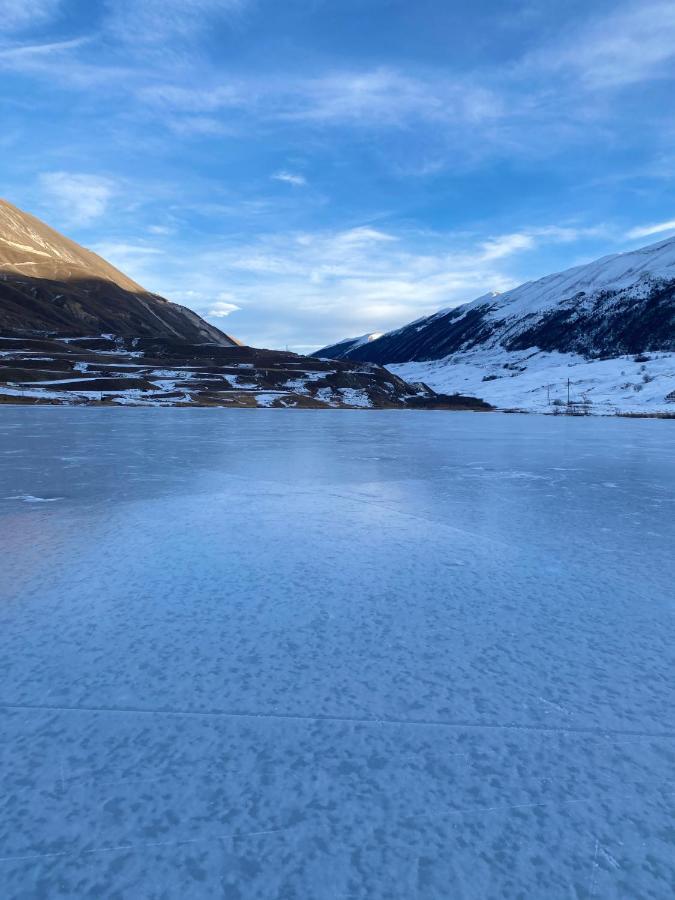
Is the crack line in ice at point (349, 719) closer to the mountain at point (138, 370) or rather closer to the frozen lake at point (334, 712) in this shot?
the frozen lake at point (334, 712)

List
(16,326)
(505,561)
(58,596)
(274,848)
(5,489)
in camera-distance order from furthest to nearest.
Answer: (16,326) → (5,489) → (505,561) → (58,596) → (274,848)

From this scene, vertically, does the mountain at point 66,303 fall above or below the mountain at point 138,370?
above

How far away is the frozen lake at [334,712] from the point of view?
2.23 meters

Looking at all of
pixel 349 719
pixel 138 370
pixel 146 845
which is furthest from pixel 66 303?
pixel 146 845

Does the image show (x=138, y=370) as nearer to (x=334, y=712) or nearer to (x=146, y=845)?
(x=334, y=712)

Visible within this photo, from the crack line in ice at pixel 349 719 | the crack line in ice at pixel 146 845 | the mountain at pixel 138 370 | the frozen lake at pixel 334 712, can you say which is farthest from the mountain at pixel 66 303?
the crack line in ice at pixel 146 845

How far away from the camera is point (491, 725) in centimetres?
316

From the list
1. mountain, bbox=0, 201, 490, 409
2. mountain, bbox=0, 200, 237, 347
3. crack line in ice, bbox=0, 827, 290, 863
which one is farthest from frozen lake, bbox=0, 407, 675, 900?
mountain, bbox=0, 200, 237, 347

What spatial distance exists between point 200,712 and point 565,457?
1783cm

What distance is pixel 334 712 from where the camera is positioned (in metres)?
3.28

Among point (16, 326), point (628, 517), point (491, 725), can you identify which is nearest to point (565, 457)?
point (628, 517)

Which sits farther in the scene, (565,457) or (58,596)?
(565,457)

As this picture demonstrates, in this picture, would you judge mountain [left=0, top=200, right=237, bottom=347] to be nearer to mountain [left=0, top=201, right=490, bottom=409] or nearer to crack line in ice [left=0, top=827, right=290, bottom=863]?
mountain [left=0, top=201, right=490, bottom=409]

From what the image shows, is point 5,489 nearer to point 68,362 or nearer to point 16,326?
point 68,362
